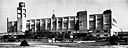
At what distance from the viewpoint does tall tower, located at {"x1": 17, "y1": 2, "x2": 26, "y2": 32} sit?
299ft

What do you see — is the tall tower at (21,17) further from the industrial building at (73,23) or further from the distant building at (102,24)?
the distant building at (102,24)

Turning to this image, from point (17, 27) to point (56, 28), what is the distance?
748 inches

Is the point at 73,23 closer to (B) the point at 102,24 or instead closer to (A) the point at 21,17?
(B) the point at 102,24

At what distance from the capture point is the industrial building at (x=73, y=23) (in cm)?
A: 8056

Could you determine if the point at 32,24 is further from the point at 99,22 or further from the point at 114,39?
the point at 114,39

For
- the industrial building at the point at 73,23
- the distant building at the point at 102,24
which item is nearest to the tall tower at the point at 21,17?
the industrial building at the point at 73,23

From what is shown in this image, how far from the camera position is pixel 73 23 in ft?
286

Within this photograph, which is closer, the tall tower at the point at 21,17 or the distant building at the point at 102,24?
the distant building at the point at 102,24

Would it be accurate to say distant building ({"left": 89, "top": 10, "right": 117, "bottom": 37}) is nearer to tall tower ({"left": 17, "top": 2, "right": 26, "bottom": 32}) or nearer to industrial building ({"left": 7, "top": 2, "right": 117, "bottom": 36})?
industrial building ({"left": 7, "top": 2, "right": 117, "bottom": 36})

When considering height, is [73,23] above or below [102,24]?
above

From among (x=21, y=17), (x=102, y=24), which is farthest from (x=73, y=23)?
(x=21, y=17)

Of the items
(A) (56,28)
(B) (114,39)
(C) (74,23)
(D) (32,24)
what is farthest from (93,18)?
(B) (114,39)

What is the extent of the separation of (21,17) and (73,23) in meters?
23.6

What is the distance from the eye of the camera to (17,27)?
95.8 meters
